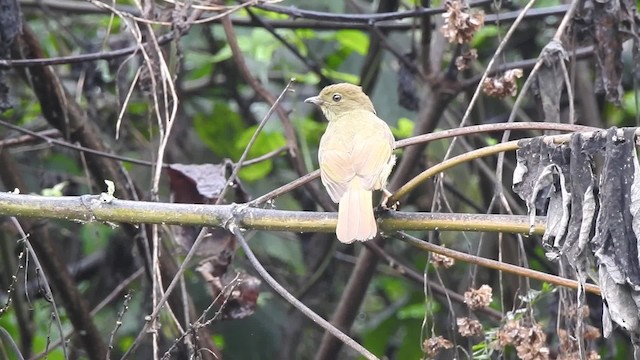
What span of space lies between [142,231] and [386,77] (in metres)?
2.11

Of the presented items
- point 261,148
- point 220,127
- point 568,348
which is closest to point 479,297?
point 568,348

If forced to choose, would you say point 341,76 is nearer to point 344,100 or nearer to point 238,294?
point 344,100

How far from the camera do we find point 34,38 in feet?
Answer: 14.0

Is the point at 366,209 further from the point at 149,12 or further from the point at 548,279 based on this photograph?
the point at 149,12

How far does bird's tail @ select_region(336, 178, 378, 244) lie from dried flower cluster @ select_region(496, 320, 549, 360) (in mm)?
597

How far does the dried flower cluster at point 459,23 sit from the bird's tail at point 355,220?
761mm

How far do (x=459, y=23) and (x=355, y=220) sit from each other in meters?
1.00

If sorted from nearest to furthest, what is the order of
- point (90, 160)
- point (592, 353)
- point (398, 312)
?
point (592, 353), point (90, 160), point (398, 312)

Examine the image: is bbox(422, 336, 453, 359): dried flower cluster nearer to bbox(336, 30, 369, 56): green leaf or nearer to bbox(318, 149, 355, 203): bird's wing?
bbox(318, 149, 355, 203): bird's wing

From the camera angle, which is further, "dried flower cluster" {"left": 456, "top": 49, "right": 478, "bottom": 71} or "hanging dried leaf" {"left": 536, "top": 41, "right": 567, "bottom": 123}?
"dried flower cluster" {"left": 456, "top": 49, "right": 478, "bottom": 71}

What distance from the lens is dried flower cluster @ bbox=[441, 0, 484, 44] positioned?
132 inches

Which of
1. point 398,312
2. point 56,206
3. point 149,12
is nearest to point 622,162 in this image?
point 56,206

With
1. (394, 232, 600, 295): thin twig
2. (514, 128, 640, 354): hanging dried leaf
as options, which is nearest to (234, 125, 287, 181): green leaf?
(394, 232, 600, 295): thin twig

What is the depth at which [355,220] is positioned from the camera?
2.68 m
